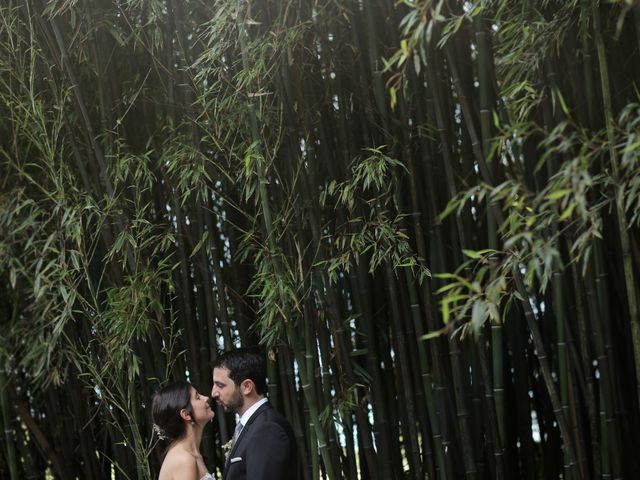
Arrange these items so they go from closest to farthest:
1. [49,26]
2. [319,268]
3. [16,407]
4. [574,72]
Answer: [574,72] < [319,268] < [49,26] < [16,407]

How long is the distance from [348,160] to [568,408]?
1.26 meters

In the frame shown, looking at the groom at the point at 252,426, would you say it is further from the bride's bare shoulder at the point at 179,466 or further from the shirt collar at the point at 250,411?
the bride's bare shoulder at the point at 179,466

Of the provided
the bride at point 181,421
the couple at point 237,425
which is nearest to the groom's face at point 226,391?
the couple at point 237,425

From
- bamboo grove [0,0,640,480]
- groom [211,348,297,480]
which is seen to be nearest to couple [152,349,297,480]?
groom [211,348,297,480]

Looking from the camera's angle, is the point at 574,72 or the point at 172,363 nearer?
the point at 574,72

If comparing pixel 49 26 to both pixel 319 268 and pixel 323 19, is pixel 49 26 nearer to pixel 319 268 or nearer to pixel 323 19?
pixel 323 19

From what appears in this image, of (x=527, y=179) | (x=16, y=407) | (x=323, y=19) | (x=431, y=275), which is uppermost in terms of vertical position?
(x=323, y=19)

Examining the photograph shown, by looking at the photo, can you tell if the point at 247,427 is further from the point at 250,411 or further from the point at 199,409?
the point at 199,409

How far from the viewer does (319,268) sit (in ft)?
11.8

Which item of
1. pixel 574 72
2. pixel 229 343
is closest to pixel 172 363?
pixel 229 343

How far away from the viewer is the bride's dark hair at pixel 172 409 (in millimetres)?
2926

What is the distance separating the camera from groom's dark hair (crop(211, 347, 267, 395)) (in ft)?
9.39

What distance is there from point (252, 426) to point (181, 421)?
27cm

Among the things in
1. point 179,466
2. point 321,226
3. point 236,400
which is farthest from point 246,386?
point 321,226
